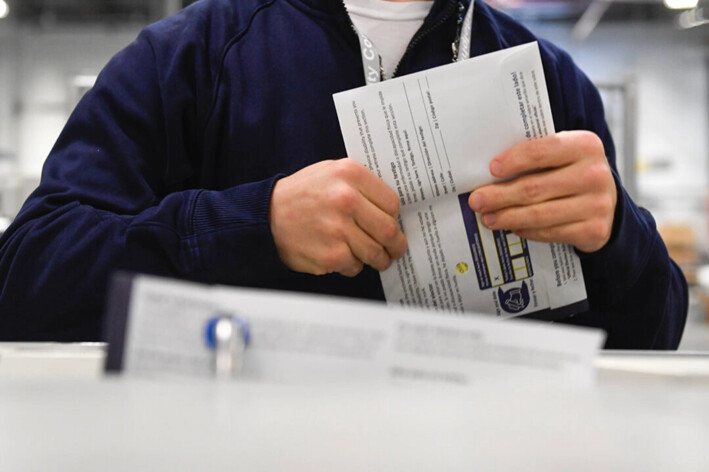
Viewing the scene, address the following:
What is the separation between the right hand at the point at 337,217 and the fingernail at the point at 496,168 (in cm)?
11

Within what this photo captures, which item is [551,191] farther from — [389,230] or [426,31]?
[426,31]

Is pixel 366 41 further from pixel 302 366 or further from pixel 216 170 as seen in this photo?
pixel 302 366

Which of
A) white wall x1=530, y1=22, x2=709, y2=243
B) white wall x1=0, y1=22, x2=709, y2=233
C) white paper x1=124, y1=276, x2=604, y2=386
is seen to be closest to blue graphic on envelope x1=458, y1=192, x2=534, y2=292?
white paper x1=124, y1=276, x2=604, y2=386

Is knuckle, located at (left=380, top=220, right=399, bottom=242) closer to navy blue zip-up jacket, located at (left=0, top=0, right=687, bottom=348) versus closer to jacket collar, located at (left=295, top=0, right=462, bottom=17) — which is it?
→ navy blue zip-up jacket, located at (left=0, top=0, right=687, bottom=348)

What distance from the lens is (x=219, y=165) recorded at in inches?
37.5

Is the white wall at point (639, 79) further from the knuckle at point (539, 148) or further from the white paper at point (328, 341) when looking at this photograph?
the white paper at point (328, 341)

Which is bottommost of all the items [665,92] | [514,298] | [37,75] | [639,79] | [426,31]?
[665,92]

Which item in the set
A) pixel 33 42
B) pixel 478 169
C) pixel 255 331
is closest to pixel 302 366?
pixel 255 331

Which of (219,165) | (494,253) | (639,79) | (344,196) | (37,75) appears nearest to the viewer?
(344,196)

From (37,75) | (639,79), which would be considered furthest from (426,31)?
(639,79)

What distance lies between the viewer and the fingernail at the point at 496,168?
67cm

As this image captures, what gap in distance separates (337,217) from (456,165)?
142mm

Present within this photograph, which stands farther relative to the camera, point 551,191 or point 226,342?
point 551,191

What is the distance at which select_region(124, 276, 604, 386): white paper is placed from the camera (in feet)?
0.77
